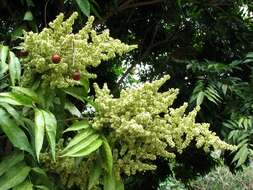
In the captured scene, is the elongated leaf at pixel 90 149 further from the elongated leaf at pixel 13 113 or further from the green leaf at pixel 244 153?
the green leaf at pixel 244 153

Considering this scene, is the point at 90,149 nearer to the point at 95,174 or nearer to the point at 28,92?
the point at 95,174

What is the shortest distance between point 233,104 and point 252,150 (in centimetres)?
28

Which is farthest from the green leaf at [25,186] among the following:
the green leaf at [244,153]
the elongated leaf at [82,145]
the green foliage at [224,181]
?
the green foliage at [224,181]

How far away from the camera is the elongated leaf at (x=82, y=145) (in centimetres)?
111

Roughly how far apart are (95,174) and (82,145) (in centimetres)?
9

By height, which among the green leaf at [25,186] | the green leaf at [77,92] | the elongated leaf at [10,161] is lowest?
the green leaf at [25,186]

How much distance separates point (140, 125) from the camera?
1123 millimetres

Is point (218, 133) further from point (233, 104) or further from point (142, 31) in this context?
point (142, 31)

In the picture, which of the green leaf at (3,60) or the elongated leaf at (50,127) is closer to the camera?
the elongated leaf at (50,127)

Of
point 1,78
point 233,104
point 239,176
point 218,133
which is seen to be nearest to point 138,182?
point 218,133

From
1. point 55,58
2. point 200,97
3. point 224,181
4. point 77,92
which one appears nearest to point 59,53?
point 55,58

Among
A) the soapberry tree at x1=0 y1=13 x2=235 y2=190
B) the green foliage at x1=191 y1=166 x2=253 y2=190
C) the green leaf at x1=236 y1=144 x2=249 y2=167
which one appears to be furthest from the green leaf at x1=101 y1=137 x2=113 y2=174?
the green foliage at x1=191 y1=166 x2=253 y2=190

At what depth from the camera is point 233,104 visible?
2.05m

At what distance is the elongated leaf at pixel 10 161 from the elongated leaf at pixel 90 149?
0.56 feet
